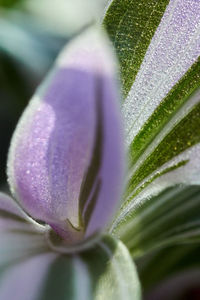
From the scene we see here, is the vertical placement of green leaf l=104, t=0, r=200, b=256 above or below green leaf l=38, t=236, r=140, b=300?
above

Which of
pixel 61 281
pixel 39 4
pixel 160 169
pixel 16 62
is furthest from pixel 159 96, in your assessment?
pixel 39 4

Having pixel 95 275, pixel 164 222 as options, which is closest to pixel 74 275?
pixel 95 275

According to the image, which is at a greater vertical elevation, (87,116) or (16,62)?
(87,116)

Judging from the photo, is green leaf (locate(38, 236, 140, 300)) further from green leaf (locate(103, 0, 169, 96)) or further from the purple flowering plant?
green leaf (locate(103, 0, 169, 96))

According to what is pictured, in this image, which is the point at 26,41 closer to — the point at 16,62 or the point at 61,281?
the point at 16,62

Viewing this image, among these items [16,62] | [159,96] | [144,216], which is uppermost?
[159,96]

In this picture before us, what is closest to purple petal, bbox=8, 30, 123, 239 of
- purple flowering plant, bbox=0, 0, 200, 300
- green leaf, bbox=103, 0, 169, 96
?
purple flowering plant, bbox=0, 0, 200, 300

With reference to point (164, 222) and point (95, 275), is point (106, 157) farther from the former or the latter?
point (164, 222)

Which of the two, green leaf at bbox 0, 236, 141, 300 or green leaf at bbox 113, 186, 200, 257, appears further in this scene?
green leaf at bbox 113, 186, 200, 257
